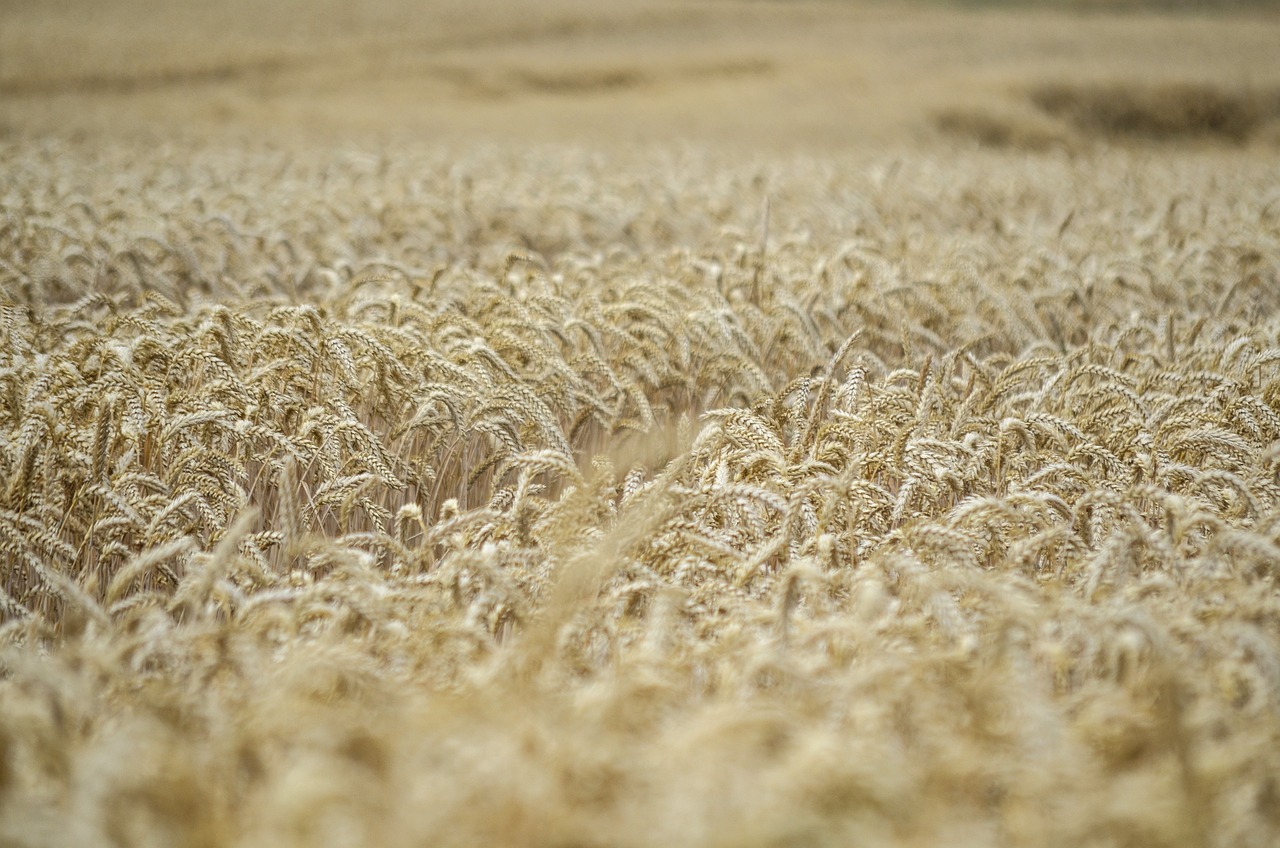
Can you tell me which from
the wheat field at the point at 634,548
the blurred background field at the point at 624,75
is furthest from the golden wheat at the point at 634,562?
the blurred background field at the point at 624,75

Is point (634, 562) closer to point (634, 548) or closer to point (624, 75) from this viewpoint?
point (634, 548)

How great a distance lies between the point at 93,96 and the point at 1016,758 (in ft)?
76.8

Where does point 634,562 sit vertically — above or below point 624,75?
below

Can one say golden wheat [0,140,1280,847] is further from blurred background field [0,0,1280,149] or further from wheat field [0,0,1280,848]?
blurred background field [0,0,1280,149]

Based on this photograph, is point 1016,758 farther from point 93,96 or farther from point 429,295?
point 93,96

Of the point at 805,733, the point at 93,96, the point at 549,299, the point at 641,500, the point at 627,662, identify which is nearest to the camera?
the point at 805,733

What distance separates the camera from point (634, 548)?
6.79ft

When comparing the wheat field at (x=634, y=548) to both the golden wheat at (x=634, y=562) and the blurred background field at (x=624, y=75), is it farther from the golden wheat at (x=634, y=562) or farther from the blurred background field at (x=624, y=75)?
the blurred background field at (x=624, y=75)

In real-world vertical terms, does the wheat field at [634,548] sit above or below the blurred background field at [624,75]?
below

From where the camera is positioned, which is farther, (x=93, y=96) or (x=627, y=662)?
(x=93, y=96)

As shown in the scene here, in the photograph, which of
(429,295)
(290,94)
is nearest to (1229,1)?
(290,94)

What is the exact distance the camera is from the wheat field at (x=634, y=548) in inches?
45.7

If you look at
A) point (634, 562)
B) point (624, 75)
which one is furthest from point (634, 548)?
point (624, 75)

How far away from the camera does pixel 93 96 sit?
19.9 m
